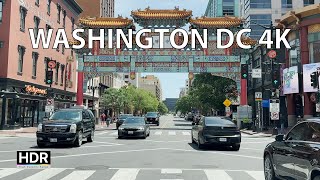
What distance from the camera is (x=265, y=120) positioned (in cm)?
4244

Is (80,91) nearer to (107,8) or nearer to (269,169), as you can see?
(269,169)

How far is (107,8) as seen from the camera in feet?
293

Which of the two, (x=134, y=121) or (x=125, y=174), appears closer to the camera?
(x=125, y=174)

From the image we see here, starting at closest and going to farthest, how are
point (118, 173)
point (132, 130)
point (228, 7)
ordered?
point (118, 173), point (132, 130), point (228, 7)

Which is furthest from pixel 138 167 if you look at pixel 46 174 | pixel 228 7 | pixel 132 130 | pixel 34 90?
pixel 228 7

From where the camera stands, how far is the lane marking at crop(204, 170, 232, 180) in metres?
9.37

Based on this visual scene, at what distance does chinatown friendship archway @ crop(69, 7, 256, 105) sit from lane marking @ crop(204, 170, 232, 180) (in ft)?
99.5

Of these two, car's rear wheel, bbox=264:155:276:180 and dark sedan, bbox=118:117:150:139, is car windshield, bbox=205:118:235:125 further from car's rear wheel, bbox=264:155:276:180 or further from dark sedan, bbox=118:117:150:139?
car's rear wheel, bbox=264:155:276:180

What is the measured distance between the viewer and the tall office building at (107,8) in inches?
3282

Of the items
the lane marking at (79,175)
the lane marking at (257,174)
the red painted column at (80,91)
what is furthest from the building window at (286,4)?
the lane marking at (79,175)

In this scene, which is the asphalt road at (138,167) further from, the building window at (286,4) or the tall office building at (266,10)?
the building window at (286,4)

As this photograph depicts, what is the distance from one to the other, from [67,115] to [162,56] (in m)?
23.5

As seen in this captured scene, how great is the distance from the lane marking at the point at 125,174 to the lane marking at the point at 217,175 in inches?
78.6

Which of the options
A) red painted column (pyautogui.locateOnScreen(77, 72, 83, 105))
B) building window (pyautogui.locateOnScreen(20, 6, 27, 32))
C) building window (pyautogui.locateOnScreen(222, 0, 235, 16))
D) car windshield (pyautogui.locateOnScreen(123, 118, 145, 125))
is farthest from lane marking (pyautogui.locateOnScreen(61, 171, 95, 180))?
building window (pyautogui.locateOnScreen(222, 0, 235, 16))
